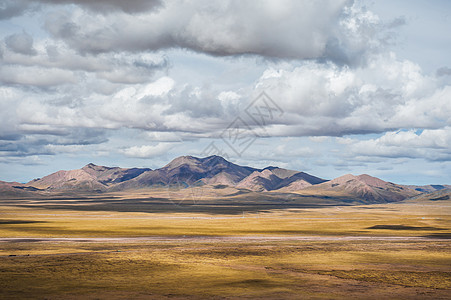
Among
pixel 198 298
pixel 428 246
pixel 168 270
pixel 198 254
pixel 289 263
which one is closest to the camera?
pixel 198 298

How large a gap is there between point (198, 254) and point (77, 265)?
16.4 meters

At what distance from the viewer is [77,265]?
174 ft

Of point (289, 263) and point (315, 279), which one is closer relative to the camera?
point (315, 279)

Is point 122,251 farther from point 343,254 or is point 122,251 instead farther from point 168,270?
point 343,254

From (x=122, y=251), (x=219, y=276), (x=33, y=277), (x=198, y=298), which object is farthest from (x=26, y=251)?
(x=198, y=298)

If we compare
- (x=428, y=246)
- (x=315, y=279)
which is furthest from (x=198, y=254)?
(x=428, y=246)

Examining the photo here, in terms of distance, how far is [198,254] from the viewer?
64125mm

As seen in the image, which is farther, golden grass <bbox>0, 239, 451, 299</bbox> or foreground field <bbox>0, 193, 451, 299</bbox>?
golden grass <bbox>0, 239, 451, 299</bbox>

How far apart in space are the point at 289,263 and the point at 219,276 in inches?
464

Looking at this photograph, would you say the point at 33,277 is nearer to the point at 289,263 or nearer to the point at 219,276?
the point at 219,276

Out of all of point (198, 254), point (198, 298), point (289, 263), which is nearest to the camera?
point (198, 298)

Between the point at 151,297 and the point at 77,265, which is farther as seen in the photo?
the point at 77,265

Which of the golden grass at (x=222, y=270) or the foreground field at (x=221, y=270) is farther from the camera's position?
the golden grass at (x=222, y=270)

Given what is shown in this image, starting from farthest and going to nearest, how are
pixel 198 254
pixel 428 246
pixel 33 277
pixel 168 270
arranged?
pixel 428 246 < pixel 198 254 < pixel 168 270 < pixel 33 277
